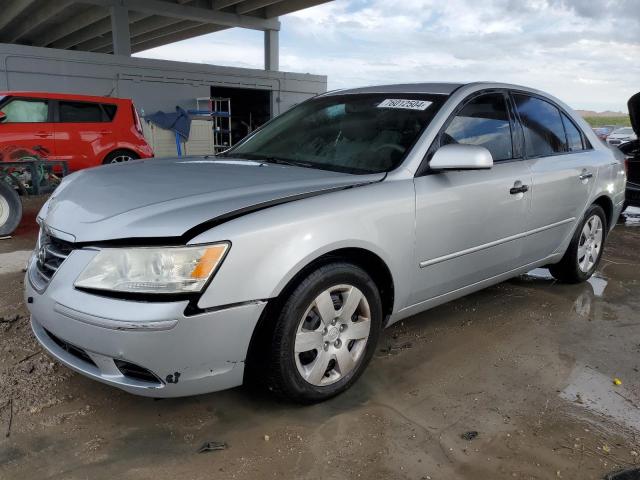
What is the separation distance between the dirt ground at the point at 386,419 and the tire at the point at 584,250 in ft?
3.03

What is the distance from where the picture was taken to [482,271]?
3203 mm

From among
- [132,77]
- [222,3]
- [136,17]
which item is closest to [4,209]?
[132,77]

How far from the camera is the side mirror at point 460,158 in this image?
105 inches

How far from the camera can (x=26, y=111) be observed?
29.1ft

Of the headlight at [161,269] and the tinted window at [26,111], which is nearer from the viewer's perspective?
the headlight at [161,269]

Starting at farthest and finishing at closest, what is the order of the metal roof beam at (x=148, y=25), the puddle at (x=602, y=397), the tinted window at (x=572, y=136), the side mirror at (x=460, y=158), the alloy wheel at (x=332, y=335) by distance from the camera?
the metal roof beam at (x=148, y=25)
the tinted window at (x=572, y=136)
the side mirror at (x=460, y=158)
the puddle at (x=602, y=397)
the alloy wheel at (x=332, y=335)

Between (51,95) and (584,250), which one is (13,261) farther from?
(51,95)

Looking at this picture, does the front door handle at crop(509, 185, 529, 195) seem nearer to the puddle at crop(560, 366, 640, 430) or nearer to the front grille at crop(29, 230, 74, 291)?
the puddle at crop(560, 366, 640, 430)

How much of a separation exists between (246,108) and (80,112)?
43.5 feet

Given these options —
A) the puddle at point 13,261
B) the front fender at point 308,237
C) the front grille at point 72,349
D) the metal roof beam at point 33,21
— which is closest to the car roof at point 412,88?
the front fender at point 308,237

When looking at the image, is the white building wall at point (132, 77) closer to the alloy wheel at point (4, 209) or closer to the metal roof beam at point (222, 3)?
the metal roof beam at point (222, 3)

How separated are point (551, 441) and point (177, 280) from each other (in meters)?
1.69

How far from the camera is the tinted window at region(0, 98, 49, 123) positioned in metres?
8.70

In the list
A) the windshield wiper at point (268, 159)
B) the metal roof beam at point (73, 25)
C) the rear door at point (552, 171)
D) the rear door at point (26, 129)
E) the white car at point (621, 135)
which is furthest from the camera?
the metal roof beam at point (73, 25)
